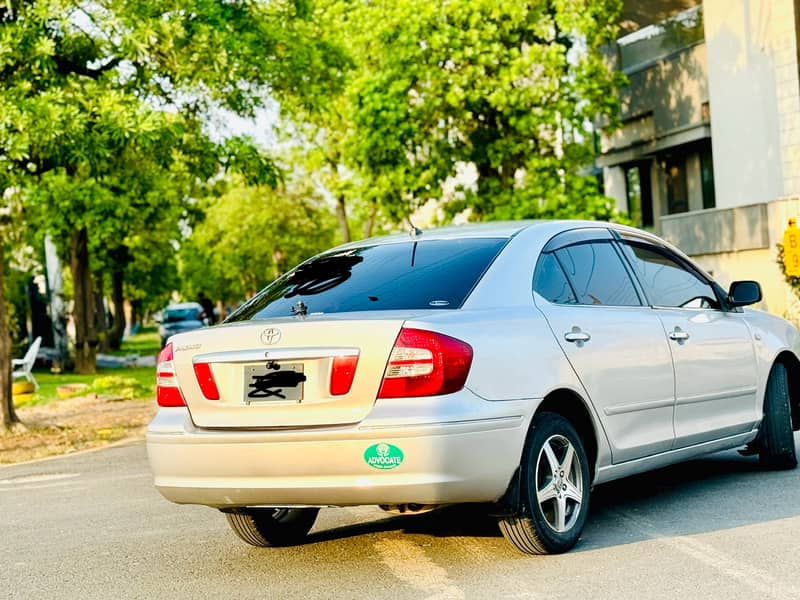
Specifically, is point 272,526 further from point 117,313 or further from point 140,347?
point 140,347

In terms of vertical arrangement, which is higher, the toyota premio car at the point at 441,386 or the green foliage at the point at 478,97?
the green foliage at the point at 478,97

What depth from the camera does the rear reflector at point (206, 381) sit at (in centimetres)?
669

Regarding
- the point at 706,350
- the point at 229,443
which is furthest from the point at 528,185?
the point at 229,443

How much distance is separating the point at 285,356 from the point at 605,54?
1175 inches

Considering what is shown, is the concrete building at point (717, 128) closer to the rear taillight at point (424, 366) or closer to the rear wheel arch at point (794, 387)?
the rear wheel arch at point (794, 387)

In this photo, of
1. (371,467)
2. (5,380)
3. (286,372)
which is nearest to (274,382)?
(286,372)

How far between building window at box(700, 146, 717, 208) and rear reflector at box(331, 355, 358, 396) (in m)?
25.9

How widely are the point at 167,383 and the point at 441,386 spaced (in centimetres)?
156

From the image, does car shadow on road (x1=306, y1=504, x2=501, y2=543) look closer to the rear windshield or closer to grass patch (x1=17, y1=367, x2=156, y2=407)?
the rear windshield

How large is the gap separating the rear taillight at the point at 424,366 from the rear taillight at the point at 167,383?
1195mm

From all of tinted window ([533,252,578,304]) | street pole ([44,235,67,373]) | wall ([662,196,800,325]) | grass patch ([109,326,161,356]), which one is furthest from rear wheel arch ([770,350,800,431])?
grass patch ([109,326,161,356])

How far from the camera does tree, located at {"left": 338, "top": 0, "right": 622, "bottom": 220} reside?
31.4 meters

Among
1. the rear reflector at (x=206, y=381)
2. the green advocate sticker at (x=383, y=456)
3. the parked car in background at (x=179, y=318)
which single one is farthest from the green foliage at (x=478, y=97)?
the parked car in background at (x=179, y=318)

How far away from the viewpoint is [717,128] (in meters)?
28.6
